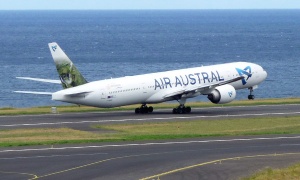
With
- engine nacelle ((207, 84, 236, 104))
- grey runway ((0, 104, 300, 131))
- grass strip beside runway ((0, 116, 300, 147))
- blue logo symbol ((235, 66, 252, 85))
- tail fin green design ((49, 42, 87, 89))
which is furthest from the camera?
blue logo symbol ((235, 66, 252, 85))

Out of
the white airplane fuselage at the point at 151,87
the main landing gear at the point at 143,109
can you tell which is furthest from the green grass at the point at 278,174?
the main landing gear at the point at 143,109

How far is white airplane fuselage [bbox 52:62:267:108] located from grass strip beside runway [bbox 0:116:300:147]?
491cm

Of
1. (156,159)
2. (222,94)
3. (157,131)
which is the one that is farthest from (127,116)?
(156,159)

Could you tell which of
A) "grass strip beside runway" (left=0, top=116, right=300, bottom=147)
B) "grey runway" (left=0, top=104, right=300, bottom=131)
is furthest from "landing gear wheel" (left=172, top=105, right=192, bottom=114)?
"grass strip beside runway" (left=0, top=116, right=300, bottom=147)

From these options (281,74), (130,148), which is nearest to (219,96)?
(130,148)

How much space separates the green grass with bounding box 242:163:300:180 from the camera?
36594 mm

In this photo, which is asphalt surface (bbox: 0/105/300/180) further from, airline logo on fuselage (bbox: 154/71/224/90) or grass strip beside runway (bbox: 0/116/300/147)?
airline logo on fuselage (bbox: 154/71/224/90)

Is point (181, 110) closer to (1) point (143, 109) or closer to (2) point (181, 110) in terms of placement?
(2) point (181, 110)

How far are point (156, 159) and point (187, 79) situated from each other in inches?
1209

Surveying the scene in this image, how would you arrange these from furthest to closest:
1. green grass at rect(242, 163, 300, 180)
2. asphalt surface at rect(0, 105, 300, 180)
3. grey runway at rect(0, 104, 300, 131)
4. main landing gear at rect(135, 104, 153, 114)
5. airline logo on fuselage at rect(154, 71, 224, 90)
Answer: main landing gear at rect(135, 104, 153, 114) → airline logo on fuselage at rect(154, 71, 224, 90) → grey runway at rect(0, 104, 300, 131) → asphalt surface at rect(0, 105, 300, 180) → green grass at rect(242, 163, 300, 180)

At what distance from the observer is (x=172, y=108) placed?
78312 millimetres

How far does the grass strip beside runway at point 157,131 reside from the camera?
5331 centimetres

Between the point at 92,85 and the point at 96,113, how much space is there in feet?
18.3

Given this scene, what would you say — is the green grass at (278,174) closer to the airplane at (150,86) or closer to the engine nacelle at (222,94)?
the airplane at (150,86)
